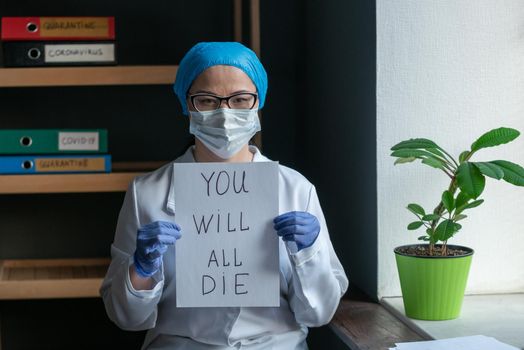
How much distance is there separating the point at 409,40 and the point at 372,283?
633mm

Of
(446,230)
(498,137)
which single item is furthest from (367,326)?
(498,137)

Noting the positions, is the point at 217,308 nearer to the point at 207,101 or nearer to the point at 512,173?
the point at 207,101

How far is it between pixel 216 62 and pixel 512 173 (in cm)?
67

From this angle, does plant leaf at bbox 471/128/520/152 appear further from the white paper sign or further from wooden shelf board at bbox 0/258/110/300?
wooden shelf board at bbox 0/258/110/300

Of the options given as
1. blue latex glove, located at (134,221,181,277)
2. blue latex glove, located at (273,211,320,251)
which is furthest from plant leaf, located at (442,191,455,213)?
blue latex glove, located at (134,221,181,277)

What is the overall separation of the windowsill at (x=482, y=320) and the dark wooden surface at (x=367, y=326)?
2 centimetres

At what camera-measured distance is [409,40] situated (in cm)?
193

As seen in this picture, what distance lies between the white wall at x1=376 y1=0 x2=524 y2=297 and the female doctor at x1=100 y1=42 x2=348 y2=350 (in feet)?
0.96

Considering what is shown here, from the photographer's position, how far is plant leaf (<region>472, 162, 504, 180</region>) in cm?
159

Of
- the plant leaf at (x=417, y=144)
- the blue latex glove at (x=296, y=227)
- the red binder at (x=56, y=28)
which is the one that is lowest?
the blue latex glove at (x=296, y=227)

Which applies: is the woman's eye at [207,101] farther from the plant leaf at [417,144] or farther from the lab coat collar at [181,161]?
the plant leaf at [417,144]

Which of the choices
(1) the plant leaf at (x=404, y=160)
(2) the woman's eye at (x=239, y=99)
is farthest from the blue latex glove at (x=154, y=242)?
(1) the plant leaf at (x=404, y=160)

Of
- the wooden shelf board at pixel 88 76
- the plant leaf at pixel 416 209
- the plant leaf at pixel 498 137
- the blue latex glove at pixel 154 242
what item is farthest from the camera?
the wooden shelf board at pixel 88 76

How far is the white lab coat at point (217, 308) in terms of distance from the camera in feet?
5.38
